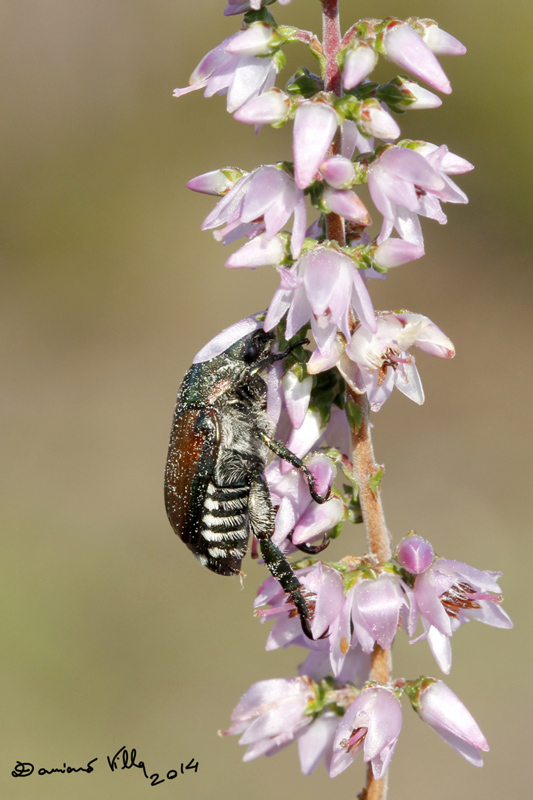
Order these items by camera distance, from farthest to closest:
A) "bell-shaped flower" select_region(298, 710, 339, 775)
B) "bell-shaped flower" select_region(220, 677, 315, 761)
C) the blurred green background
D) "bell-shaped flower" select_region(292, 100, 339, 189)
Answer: the blurred green background
"bell-shaped flower" select_region(298, 710, 339, 775)
"bell-shaped flower" select_region(220, 677, 315, 761)
"bell-shaped flower" select_region(292, 100, 339, 189)

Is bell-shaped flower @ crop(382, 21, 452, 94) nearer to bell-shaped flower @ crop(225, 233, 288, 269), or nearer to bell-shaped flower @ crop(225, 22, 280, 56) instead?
bell-shaped flower @ crop(225, 22, 280, 56)

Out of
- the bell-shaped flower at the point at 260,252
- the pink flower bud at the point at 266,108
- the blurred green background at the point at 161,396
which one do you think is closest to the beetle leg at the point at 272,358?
the bell-shaped flower at the point at 260,252

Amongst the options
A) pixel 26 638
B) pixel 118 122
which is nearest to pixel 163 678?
pixel 26 638

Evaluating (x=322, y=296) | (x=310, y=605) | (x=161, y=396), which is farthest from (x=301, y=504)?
(x=161, y=396)

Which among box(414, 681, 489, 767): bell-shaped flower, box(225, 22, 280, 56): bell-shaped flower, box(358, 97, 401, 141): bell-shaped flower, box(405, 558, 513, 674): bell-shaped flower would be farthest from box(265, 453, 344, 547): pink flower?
box(225, 22, 280, 56): bell-shaped flower

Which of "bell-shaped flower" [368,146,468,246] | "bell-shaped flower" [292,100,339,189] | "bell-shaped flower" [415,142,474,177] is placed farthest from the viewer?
"bell-shaped flower" [415,142,474,177]

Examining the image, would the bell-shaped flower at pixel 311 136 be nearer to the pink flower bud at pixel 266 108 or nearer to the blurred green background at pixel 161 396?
the pink flower bud at pixel 266 108

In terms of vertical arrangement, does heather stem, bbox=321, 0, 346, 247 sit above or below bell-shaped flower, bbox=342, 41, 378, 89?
above
